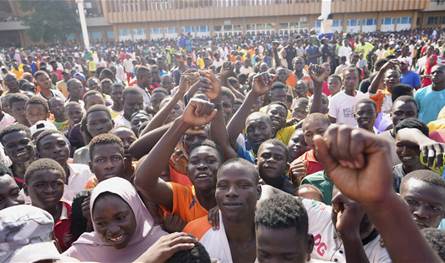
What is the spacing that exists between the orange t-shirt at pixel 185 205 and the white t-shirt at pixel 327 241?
66 centimetres

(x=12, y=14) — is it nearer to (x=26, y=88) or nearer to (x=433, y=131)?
(x=26, y=88)

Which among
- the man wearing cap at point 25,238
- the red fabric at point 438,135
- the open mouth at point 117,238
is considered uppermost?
the man wearing cap at point 25,238

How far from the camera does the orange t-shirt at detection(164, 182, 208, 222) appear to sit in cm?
232

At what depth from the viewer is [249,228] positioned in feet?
6.73

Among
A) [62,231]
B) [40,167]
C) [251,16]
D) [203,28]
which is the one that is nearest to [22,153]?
[40,167]

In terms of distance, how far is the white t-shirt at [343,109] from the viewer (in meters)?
4.75

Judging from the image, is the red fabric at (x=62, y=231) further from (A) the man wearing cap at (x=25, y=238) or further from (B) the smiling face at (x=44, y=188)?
(A) the man wearing cap at (x=25, y=238)

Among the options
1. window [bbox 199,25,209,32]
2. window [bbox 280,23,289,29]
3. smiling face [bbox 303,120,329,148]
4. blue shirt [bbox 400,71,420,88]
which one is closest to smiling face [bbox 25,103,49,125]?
smiling face [bbox 303,120,329,148]

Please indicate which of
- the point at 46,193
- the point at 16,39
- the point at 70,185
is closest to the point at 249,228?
the point at 46,193

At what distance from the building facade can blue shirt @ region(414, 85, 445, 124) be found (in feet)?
92.1

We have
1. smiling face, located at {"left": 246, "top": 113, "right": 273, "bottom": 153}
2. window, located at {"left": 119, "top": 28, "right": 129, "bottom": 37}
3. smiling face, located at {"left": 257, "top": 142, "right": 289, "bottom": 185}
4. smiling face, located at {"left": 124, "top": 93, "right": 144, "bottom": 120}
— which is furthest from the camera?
window, located at {"left": 119, "top": 28, "right": 129, "bottom": 37}

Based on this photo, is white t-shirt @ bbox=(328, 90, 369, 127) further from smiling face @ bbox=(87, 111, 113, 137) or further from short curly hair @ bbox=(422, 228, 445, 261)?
short curly hair @ bbox=(422, 228, 445, 261)

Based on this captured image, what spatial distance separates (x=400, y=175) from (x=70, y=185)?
2.42 metres

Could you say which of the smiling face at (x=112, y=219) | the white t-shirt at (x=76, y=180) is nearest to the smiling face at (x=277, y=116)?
the white t-shirt at (x=76, y=180)
